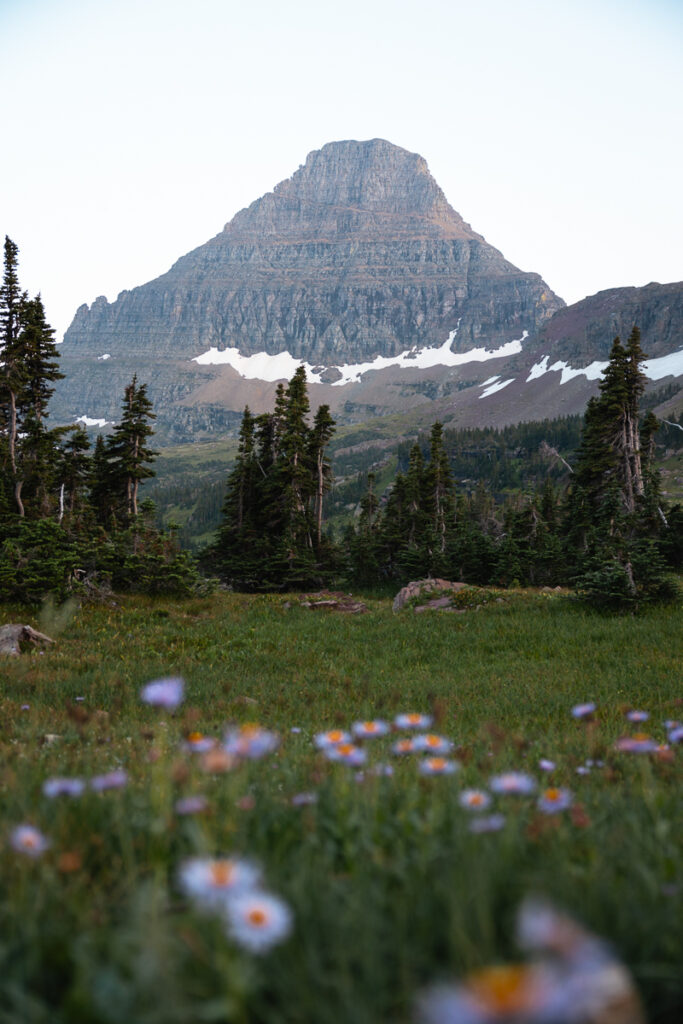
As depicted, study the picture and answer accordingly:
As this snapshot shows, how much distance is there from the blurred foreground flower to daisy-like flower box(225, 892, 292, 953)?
356 millimetres

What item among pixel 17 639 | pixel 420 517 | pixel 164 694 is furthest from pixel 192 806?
pixel 420 517

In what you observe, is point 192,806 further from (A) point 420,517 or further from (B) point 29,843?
(A) point 420,517

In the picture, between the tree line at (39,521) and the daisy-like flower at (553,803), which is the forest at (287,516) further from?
the daisy-like flower at (553,803)

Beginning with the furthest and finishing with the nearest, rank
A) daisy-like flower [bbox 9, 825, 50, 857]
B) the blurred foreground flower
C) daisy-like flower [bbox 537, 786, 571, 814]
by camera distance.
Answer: daisy-like flower [bbox 537, 786, 571, 814] < daisy-like flower [bbox 9, 825, 50, 857] < the blurred foreground flower

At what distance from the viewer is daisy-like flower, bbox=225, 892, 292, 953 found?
1.11 meters

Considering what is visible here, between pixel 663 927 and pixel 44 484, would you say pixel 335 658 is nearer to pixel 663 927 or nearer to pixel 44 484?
pixel 663 927

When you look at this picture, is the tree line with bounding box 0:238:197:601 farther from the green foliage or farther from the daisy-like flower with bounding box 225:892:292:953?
the daisy-like flower with bounding box 225:892:292:953

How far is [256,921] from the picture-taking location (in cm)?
120

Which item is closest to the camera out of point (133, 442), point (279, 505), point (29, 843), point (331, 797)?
point (29, 843)

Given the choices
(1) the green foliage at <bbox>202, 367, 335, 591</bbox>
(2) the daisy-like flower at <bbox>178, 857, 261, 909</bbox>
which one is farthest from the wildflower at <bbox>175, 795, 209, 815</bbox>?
(1) the green foliage at <bbox>202, 367, 335, 591</bbox>

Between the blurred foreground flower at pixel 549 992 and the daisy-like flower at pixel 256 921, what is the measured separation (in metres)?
0.36

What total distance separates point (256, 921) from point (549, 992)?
2.33ft

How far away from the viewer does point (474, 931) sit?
1531mm

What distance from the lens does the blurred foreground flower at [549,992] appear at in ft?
2.20
